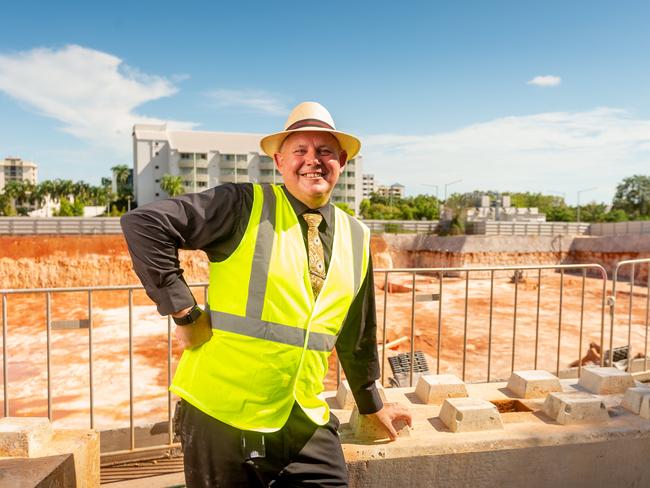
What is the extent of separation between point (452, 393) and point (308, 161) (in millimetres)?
2035

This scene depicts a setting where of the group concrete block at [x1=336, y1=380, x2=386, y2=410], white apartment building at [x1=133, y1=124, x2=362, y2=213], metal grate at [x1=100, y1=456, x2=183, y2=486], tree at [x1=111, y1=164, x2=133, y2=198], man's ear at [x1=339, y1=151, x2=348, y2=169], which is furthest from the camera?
tree at [x1=111, y1=164, x2=133, y2=198]

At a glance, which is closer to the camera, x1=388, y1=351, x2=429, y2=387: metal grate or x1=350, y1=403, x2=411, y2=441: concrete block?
x1=350, y1=403, x2=411, y2=441: concrete block

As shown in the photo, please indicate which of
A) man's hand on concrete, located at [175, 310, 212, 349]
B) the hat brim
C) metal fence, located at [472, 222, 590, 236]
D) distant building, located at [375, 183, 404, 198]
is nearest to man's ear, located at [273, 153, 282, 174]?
the hat brim

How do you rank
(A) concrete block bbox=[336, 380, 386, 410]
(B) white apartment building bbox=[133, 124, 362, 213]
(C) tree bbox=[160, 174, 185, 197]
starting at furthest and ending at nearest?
(B) white apartment building bbox=[133, 124, 362, 213] < (C) tree bbox=[160, 174, 185, 197] < (A) concrete block bbox=[336, 380, 386, 410]

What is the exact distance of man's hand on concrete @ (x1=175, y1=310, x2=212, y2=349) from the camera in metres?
1.84

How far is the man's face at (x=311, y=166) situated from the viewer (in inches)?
78.5

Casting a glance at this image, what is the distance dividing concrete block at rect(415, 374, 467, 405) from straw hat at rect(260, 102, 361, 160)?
1.83m

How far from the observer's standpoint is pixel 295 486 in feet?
6.16

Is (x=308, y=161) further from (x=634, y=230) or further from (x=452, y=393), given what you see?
(x=634, y=230)

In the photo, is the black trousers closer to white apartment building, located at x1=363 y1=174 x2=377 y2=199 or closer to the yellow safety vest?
the yellow safety vest

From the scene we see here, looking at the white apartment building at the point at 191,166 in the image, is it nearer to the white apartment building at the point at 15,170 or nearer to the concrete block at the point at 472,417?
the concrete block at the point at 472,417

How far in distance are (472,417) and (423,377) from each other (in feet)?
2.07

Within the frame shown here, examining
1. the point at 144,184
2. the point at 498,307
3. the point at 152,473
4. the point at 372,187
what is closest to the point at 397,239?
the point at 498,307

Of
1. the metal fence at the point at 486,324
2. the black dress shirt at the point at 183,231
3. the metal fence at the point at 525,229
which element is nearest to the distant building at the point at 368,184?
the metal fence at the point at 525,229
